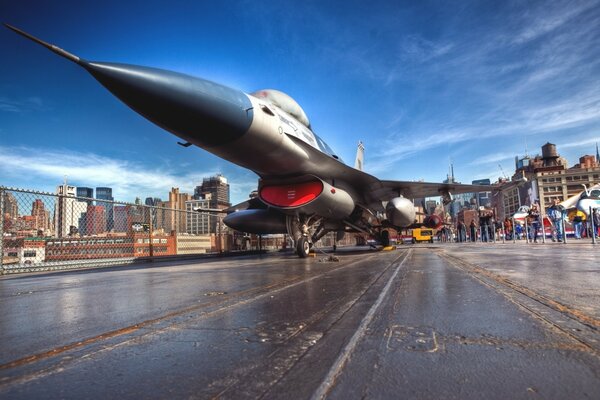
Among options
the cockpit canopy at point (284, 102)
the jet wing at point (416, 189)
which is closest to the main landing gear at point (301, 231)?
the cockpit canopy at point (284, 102)

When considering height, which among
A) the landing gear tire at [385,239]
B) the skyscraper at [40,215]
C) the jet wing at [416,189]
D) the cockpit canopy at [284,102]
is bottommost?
the landing gear tire at [385,239]

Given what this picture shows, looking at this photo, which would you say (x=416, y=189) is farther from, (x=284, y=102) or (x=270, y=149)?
(x=270, y=149)

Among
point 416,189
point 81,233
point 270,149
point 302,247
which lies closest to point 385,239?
point 416,189

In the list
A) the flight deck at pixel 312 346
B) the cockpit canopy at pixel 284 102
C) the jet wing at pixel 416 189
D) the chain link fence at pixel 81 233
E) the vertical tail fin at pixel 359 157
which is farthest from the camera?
the vertical tail fin at pixel 359 157

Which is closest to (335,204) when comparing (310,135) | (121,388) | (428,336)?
(310,135)

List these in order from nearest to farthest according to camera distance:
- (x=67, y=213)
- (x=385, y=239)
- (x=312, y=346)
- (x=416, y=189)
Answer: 1. (x=312, y=346)
2. (x=67, y=213)
3. (x=416, y=189)
4. (x=385, y=239)

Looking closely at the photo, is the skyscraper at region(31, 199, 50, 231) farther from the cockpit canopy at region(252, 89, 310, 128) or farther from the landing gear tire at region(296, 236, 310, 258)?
the landing gear tire at region(296, 236, 310, 258)

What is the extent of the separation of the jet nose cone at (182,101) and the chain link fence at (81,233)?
4.14m

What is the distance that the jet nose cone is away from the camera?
15.7 ft

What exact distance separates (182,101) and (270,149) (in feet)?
8.50

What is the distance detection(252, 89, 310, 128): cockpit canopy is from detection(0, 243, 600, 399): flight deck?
266 inches

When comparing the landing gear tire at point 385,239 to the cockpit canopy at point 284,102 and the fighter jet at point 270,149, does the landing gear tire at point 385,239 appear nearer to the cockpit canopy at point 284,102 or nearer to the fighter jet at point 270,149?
the fighter jet at point 270,149

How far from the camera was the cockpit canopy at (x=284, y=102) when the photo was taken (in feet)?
28.7

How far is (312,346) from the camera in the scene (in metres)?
1.48
